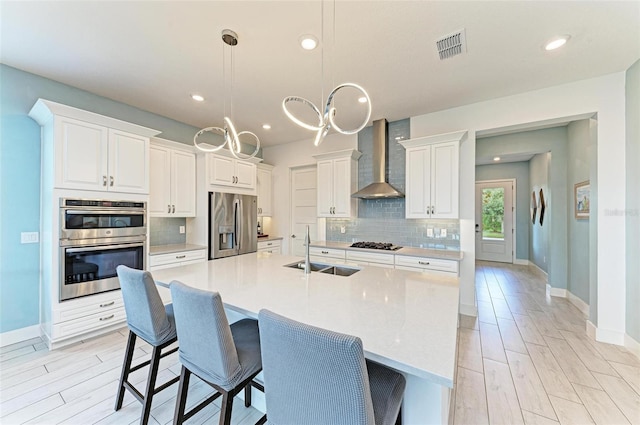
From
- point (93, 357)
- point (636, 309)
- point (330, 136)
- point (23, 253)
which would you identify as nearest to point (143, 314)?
point (93, 357)

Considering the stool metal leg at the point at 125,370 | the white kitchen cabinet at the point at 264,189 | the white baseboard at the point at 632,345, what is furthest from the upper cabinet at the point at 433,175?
the stool metal leg at the point at 125,370

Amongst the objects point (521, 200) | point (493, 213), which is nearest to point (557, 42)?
point (521, 200)

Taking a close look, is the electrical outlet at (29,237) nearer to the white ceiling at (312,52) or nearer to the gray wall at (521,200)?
the white ceiling at (312,52)

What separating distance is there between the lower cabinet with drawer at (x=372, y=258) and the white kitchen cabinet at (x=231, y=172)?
2.23 m

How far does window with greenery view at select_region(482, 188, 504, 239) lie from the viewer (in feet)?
22.6

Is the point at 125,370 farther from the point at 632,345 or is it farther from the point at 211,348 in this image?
the point at 632,345

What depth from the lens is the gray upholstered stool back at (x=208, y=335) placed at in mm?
1143

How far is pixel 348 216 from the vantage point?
4.25 m

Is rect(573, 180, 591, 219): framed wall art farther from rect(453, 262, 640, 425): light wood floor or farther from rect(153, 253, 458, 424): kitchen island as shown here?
rect(153, 253, 458, 424): kitchen island

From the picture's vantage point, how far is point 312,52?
2332 mm

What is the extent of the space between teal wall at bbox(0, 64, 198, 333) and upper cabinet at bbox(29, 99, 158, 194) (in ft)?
0.44

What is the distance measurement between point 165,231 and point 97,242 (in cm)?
120

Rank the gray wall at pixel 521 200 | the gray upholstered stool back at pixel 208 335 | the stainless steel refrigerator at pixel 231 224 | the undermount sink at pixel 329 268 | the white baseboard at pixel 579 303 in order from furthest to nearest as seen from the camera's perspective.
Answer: the gray wall at pixel 521 200 → the stainless steel refrigerator at pixel 231 224 → the white baseboard at pixel 579 303 → the undermount sink at pixel 329 268 → the gray upholstered stool back at pixel 208 335

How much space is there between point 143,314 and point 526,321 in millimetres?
4185
